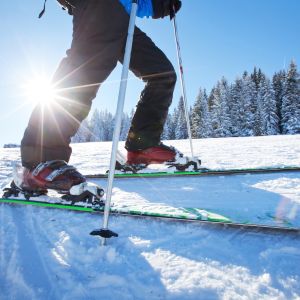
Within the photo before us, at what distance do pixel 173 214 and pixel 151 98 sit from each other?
6.00 feet

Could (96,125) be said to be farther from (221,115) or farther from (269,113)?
(269,113)

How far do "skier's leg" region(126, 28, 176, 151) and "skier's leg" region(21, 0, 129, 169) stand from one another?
2.46ft

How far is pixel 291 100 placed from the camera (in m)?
41.8

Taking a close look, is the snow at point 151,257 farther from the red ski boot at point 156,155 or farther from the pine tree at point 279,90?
the pine tree at point 279,90

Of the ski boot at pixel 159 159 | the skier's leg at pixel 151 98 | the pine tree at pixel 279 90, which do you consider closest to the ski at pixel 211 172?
the ski boot at pixel 159 159

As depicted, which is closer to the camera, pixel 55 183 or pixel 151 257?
pixel 151 257

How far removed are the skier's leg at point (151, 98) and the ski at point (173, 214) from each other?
1359mm

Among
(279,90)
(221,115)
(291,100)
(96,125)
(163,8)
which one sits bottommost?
(163,8)

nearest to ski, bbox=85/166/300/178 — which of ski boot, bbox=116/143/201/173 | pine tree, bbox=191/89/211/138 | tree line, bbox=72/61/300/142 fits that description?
ski boot, bbox=116/143/201/173

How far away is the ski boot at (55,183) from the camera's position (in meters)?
1.94

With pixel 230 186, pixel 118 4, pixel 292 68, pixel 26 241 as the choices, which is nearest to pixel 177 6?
pixel 118 4

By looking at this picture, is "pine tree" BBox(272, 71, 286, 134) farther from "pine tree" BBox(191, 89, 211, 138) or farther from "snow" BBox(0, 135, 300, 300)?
"snow" BBox(0, 135, 300, 300)

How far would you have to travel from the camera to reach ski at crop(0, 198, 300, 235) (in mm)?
1344

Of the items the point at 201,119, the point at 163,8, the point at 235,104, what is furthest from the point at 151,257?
the point at 201,119
